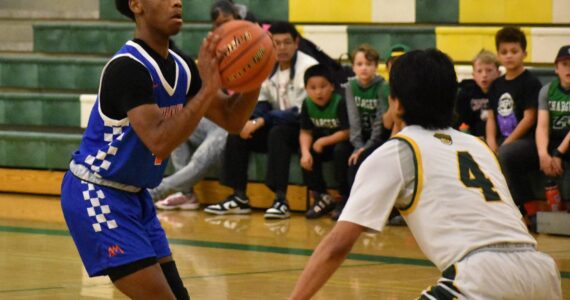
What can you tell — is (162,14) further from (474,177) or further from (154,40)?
(474,177)

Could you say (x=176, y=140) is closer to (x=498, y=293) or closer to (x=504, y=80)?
(x=498, y=293)

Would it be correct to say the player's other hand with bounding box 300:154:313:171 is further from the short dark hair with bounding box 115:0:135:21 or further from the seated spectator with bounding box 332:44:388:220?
the short dark hair with bounding box 115:0:135:21

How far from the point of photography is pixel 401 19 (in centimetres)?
1026

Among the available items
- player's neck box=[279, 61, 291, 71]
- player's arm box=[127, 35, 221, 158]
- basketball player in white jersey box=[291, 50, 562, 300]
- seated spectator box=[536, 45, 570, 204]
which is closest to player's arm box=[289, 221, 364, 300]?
basketball player in white jersey box=[291, 50, 562, 300]

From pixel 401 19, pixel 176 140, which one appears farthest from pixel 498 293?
pixel 401 19

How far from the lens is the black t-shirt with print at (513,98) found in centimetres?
827

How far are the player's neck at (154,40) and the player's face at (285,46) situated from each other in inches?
207

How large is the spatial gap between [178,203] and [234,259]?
9.35ft

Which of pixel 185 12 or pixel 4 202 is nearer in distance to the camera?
pixel 4 202

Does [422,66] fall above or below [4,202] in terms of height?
above

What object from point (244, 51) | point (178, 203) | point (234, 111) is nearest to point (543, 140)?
point (178, 203)

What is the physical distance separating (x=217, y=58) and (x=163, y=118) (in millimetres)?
276

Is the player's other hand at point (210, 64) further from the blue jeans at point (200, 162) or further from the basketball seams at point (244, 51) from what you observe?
the blue jeans at point (200, 162)

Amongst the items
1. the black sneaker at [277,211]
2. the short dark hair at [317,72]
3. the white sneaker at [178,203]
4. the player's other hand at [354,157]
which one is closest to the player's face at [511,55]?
the player's other hand at [354,157]
